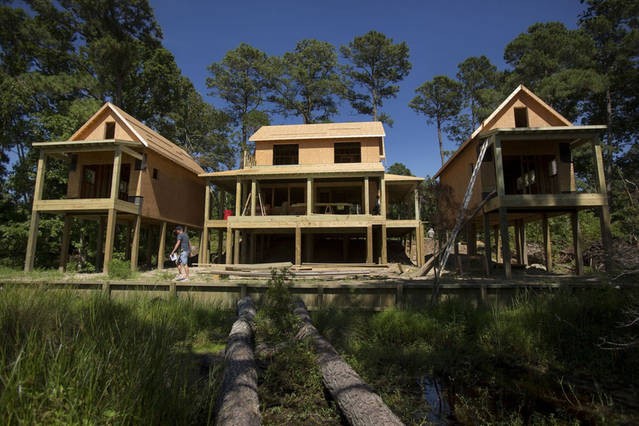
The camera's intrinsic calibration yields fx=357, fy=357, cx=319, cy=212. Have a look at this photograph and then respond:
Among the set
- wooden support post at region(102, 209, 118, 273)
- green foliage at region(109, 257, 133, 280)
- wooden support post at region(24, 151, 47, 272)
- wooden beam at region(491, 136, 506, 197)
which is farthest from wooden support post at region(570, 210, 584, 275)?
wooden support post at region(24, 151, 47, 272)

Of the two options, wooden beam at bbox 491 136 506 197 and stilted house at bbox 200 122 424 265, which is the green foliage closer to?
stilted house at bbox 200 122 424 265

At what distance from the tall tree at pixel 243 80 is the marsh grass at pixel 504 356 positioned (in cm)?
2940

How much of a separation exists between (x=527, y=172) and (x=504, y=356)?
10.9m

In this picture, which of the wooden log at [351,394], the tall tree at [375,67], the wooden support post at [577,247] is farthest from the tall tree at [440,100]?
the wooden log at [351,394]

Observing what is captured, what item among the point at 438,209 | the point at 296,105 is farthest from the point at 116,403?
the point at 296,105

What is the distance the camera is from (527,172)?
604 inches

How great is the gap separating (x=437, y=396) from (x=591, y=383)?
2835 millimetres

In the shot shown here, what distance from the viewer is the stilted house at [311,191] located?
17.8 m

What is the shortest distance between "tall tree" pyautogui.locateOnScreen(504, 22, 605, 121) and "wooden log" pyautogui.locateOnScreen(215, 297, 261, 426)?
28.0m

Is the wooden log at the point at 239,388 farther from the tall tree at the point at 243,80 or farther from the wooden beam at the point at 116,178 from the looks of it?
the tall tree at the point at 243,80

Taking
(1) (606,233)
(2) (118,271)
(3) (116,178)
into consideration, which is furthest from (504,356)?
(3) (116,178)

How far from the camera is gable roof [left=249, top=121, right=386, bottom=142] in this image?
21.1 m

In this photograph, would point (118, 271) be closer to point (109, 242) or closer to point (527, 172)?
point (109, 242)

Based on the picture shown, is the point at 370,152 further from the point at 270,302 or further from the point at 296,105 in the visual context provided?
the point at 296,105
